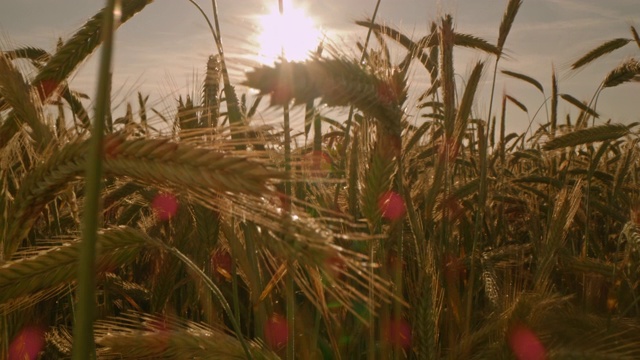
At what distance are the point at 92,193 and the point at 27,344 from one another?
2177 mm

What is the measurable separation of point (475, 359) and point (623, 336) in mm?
1199

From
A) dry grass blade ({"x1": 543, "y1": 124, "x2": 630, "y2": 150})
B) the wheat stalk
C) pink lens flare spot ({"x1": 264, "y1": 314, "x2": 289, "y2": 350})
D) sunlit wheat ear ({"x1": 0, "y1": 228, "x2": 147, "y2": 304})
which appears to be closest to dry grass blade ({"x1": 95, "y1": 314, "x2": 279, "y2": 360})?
sunlit wheat ear ({"x1": 0, "y1": 228, "x2": 147, "y2": 304})

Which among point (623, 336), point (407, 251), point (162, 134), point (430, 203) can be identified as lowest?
point (623, 336)

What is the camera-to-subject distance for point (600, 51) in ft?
20.7

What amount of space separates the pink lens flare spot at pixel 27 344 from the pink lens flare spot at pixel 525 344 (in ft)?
5.27

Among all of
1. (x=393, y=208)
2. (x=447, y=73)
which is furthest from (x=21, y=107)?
(x=447, y=73)

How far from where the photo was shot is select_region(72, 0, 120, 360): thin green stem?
818mm

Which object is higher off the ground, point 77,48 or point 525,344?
point 77,48

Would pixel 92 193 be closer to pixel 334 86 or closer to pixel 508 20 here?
pixel 334 86

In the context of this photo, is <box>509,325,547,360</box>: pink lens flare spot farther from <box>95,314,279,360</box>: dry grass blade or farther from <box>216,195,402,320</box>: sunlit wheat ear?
<box>216,195,402,320</box>: sunlit wheat ear

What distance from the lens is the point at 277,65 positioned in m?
1.49

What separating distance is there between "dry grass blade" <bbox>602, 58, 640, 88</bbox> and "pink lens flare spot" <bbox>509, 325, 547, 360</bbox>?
11.7ft

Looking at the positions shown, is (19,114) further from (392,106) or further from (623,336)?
(623,336)

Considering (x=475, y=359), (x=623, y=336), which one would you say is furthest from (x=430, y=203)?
(x=623, y=336)
